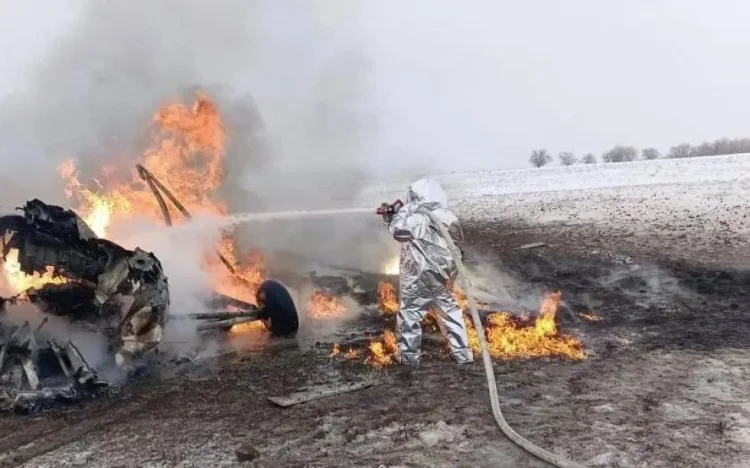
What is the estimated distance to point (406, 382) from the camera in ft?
21.4

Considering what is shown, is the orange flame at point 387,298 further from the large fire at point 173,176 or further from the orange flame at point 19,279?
the orange flame at point 19,279

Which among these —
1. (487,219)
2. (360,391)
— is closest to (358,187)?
(487,219)

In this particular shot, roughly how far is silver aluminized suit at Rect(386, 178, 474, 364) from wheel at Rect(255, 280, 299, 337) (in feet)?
7.18

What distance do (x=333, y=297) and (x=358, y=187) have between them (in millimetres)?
11121

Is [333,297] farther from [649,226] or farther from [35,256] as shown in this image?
[649,226]

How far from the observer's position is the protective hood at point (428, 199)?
23.8ft

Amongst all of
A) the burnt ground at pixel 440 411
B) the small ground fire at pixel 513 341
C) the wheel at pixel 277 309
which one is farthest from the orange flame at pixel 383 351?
the wheel at pixel 277 309

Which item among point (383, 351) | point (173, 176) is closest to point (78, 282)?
point (383, 351)

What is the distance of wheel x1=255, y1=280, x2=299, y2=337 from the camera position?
344 inches

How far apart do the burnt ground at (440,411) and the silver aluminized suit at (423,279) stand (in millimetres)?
362

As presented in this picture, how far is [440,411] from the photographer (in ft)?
18.3

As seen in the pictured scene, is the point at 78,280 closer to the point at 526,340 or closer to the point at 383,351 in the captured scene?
the point at 383,351

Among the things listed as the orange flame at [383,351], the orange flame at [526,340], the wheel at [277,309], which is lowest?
the orange flame at [526,340]

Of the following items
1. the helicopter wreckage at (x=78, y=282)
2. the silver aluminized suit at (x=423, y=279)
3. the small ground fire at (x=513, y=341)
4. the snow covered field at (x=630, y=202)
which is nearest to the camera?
the helicopter wreckage at (x=78, y=282)
